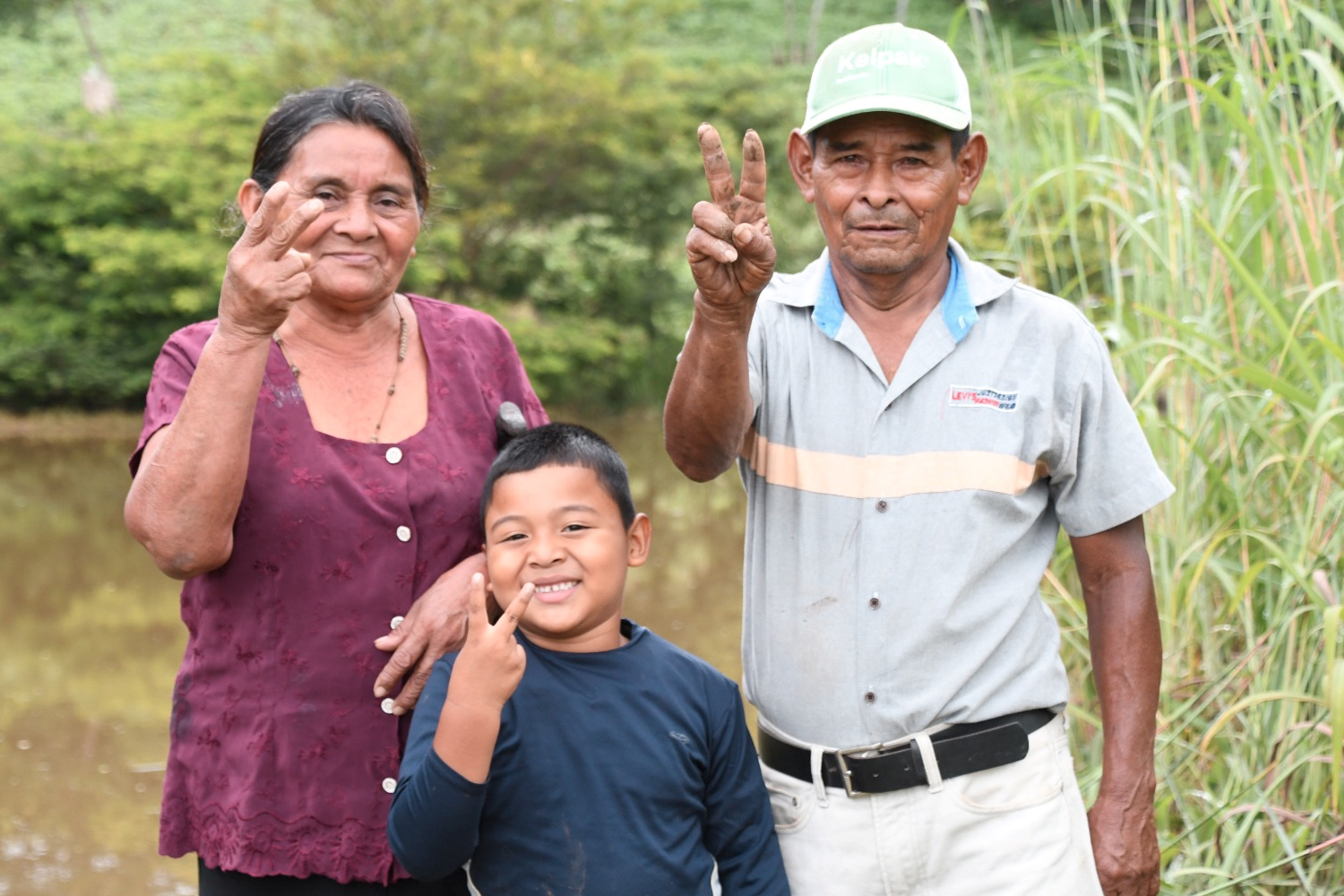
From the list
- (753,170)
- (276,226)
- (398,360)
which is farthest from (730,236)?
(398,360)

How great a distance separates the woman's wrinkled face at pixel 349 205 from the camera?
198 cm

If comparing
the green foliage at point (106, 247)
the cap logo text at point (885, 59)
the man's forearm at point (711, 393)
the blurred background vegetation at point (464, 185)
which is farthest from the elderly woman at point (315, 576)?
the green foliage at point (106, 247)

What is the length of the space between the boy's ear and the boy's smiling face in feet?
0.23

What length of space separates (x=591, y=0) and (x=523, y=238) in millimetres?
2383

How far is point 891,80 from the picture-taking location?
185cm

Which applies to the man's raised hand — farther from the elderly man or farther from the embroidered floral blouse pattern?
the embroidered floral blouse pattern

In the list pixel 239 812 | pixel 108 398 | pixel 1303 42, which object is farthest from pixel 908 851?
pixel 108 398

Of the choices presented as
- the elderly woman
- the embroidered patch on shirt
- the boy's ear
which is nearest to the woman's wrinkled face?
the elderly woman

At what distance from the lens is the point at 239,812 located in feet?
6.24

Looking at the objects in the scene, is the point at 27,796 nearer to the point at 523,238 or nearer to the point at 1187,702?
the point at 1187,702

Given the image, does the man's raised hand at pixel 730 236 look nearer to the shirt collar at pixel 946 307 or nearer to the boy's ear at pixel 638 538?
the shirt collar at pixel 946 307

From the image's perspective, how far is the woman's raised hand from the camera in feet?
5.63

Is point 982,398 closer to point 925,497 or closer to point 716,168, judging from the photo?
point 925,497

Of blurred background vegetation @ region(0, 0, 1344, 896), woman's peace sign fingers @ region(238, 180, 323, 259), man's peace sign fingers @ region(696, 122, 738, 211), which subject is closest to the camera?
man's peace sign fingers @ region(696, 122, 738, 211)
